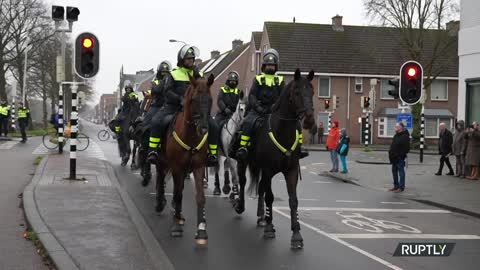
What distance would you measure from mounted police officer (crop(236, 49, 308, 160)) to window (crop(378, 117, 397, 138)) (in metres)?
43.7

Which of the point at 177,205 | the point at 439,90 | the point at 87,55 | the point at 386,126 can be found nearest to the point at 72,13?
the point at 87,55

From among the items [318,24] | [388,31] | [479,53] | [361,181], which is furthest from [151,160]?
[318,24]

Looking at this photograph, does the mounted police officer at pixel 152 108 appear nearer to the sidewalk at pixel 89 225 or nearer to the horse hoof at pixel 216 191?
the sidewalk at pixel 89 225

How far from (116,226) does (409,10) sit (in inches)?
1598

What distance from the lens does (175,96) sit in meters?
9.33

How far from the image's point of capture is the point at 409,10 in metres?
45.0

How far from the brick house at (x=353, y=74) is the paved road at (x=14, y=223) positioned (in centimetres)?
3707

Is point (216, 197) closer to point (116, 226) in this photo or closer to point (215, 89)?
point (116, 226)

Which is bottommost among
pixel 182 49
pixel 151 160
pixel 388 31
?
pixel 151 160

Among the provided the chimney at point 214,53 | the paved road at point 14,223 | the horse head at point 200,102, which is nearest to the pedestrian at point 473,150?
the paved road at point 14,223

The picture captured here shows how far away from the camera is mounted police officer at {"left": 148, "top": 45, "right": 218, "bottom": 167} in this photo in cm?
931

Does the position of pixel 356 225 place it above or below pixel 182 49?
below

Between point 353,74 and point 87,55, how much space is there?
41.1m

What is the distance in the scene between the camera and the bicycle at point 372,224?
10422 mm
